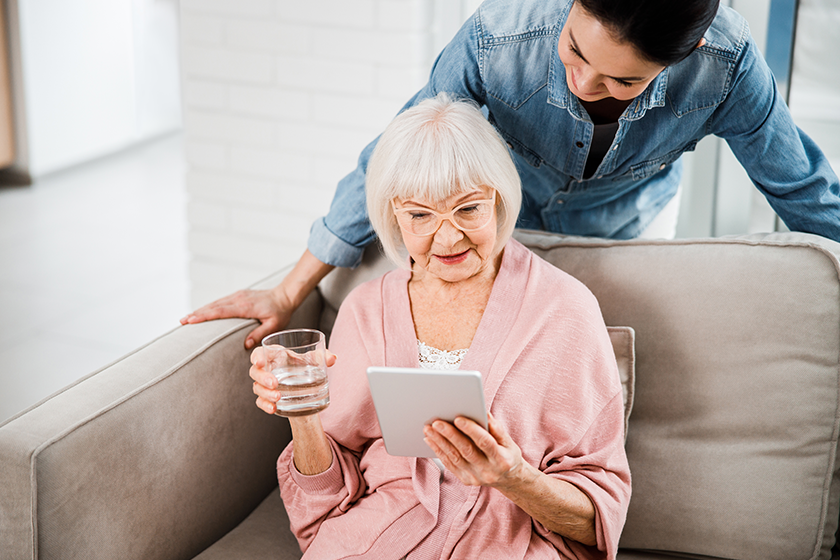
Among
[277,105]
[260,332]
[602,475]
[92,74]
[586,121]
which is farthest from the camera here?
[92,74]

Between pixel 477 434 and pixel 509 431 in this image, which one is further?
pixel 509 431

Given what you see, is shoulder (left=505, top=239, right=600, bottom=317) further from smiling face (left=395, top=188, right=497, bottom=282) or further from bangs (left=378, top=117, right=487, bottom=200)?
bangs (left=378, top=117, right=487, bottom=200)

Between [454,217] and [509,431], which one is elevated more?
[454,217]

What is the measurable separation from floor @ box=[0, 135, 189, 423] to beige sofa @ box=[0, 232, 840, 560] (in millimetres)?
1597

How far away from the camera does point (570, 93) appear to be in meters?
1.51

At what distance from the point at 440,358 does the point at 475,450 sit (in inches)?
13.8

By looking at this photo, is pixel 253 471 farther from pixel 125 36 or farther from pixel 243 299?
pixel 125 36

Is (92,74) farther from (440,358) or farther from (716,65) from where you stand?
(716,65)

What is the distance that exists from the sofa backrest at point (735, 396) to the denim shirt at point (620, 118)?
147 mm

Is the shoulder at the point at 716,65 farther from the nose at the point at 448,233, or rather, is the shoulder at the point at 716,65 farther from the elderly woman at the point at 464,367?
the nose at the point at 448,233

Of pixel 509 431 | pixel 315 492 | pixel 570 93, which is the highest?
pixel 570 93

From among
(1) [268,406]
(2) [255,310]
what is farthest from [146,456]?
(2) [255,310]

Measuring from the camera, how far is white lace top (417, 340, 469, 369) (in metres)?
1.49

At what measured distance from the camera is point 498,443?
118 cm
